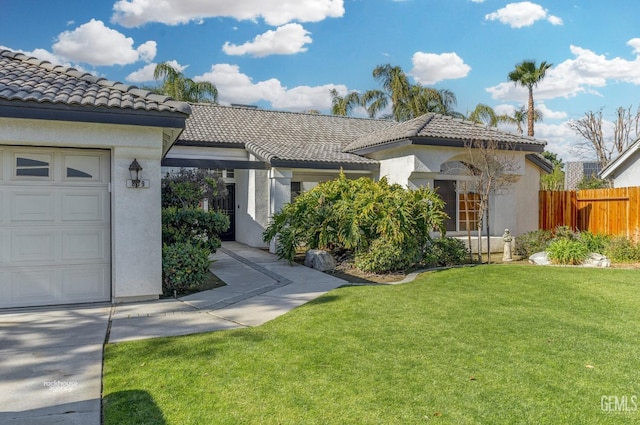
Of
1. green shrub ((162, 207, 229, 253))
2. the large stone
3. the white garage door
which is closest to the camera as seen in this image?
the white garage door

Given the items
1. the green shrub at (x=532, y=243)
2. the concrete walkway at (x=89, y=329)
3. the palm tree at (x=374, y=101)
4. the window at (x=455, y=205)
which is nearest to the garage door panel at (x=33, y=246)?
the concrete walkway at (x=89, y=329)

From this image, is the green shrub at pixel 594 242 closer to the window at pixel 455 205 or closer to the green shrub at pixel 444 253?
the window at pixel 455 205

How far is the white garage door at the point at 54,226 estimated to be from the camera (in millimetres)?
8141

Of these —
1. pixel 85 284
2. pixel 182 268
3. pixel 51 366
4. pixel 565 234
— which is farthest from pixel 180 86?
pixel 51 366

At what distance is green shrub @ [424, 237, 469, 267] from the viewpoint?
12.9 meters

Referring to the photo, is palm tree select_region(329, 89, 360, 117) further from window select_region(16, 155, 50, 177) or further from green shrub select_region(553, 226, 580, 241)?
window select_region(16, 155, 50, 177)

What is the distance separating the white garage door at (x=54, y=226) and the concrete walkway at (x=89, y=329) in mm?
509

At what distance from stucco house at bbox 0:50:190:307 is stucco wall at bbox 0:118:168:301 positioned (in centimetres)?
2

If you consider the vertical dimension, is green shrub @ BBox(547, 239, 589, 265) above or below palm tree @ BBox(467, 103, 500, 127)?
below

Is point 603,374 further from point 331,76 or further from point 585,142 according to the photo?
point 331,76

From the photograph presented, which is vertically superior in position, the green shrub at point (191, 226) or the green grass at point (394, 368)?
the green shrub at point (191, 226)

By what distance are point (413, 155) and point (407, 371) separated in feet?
37.2

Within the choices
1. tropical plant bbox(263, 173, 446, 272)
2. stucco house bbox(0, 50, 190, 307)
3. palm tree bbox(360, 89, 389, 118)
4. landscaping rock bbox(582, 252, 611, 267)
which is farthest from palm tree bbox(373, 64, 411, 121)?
stucco house bbox(0, 50, 190, 307)

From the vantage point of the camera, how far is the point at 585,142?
102 feet
